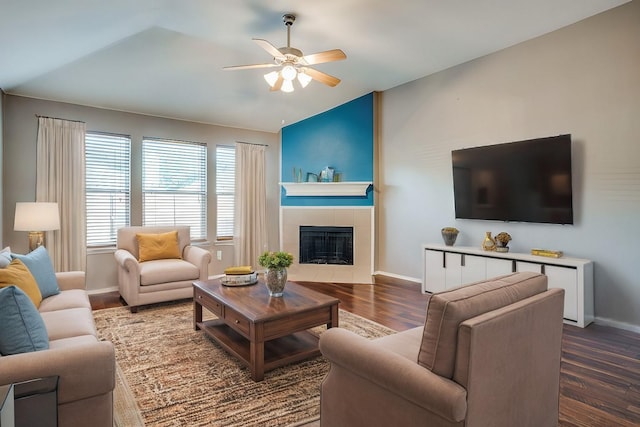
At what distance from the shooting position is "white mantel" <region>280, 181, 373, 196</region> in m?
5.75

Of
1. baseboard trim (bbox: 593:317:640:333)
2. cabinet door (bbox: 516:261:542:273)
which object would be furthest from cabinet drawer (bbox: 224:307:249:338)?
baseboard trim (bbox: 593:317:640:333)

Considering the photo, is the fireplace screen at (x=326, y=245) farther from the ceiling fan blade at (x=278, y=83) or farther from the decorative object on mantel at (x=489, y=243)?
the ceiling fan blade at (x=278, y=83)

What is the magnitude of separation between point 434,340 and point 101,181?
5.10 meters

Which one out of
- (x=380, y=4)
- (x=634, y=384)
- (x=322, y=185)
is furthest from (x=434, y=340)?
(x=322, y=185)

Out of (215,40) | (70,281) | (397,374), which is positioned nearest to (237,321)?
(397,374)

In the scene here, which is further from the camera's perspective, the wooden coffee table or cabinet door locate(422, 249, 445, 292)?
cabinet door locate(422, 249, 445, 292)

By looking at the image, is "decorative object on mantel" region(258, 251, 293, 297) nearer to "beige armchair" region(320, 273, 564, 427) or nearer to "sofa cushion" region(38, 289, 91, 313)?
"beige armchair" region(320, 273, 564, 427)

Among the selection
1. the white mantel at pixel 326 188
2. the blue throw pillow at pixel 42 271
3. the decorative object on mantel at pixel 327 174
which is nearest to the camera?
the blue throw pillow at pixel 42 271

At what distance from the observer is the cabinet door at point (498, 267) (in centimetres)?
392

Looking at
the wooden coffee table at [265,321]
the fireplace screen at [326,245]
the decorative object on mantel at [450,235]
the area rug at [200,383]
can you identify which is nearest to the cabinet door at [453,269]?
the decorative object on mantel at [450,235]

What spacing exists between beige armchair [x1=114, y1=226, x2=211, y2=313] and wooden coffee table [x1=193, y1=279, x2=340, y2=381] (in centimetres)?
106

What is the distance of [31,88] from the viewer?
4234 mm

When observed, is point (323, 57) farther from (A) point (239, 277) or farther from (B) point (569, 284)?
(B) point (569, 284)

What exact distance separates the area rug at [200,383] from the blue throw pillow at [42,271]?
657mm
